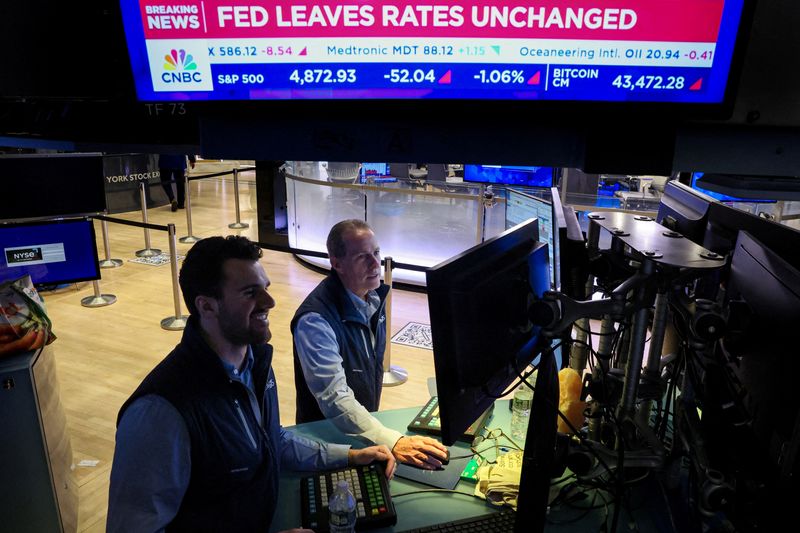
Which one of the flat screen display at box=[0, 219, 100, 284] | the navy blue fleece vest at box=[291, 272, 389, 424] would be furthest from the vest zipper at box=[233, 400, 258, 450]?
the flat screen display at box=[0, 219, 100, 284]

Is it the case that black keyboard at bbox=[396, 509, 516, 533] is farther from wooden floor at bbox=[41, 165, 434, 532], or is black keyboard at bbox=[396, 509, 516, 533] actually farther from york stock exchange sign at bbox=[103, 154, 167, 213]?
york stock exchange sign at bbox=[103, 154, 167, 213]

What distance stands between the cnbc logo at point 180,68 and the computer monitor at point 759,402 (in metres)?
1.27

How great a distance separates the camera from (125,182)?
31.7 ft

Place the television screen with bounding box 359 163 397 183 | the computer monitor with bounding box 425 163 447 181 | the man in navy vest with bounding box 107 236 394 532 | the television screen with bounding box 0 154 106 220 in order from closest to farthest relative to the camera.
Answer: the man in navy vest with bounding box 107 236 394 532 < the television screen with bounding box 0 154 106 220 < the television screen with bounding box 359 163 397 183 < the computer monitor with bounding box 425 163 447 181

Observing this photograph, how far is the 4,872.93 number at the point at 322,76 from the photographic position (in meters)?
1.04

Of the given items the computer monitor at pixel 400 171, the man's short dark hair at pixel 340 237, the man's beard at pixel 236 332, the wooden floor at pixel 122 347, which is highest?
the man's short dark hair at pixel 340 237

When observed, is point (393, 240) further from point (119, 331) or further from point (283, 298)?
point (119, 331)

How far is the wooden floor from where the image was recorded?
3519mm

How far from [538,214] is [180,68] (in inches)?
63.3

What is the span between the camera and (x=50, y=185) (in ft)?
13.6

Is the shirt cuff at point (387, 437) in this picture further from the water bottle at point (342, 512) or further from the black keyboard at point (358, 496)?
the water bottle at point (342, 512)

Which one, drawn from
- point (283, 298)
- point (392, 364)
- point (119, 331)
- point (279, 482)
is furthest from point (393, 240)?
point (279, 482)

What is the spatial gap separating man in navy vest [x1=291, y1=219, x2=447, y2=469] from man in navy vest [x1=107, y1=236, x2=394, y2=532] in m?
0.17

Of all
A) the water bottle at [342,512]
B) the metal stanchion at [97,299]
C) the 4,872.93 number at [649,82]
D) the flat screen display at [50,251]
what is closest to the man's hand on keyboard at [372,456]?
the water bottle at [342,512]
